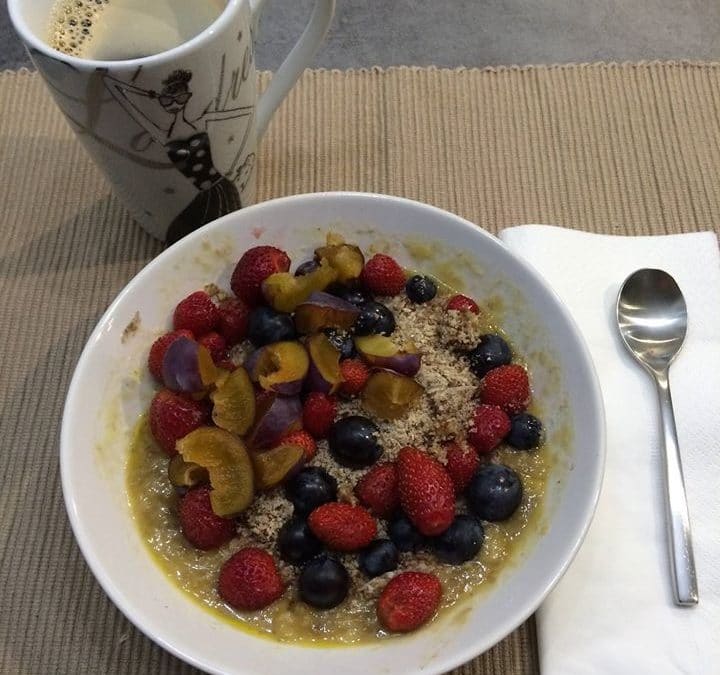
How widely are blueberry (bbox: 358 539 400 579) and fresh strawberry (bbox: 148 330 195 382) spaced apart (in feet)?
1.17

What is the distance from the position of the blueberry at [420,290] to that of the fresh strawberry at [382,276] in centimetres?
1

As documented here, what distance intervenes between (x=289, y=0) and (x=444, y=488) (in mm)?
1259

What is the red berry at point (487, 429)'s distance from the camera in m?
0.90

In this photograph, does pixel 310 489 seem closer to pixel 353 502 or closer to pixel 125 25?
pixel 353 502

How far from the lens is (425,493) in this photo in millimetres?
818

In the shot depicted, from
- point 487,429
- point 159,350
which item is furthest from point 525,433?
point 159,350

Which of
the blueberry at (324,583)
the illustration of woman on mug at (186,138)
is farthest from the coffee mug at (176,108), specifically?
the blueberry at (324,583)

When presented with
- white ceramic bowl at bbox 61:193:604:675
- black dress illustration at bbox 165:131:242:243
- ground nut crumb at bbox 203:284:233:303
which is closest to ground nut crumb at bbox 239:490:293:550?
white ceramic bowl at bbox 61:193:604:675

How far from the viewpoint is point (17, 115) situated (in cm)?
135

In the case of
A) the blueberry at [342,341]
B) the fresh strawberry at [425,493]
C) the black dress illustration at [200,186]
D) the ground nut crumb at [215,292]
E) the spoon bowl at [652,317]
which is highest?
the black dress illustration at [200,186]

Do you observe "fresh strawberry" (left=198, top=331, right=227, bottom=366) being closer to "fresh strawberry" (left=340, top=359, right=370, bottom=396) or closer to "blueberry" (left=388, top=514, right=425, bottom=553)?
"fresh strawberry" (left=340, top=359, right=370, bottom=396)

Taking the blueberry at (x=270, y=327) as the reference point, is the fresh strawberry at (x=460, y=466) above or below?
below

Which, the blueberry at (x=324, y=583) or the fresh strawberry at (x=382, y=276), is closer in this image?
the blueberry at (x=324, y=583)

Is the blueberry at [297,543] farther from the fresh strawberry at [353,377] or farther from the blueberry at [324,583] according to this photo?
the fresh strawberry at [353,377]
